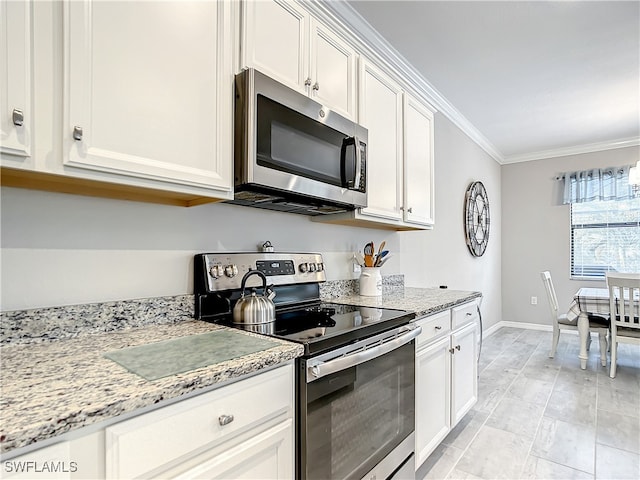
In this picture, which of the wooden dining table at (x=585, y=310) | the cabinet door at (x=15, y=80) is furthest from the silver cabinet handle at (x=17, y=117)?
the wooden dining table at (x=585, y=310)

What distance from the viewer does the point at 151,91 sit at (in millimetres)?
1047

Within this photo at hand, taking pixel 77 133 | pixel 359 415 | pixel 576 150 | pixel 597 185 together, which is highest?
pixel 576 150

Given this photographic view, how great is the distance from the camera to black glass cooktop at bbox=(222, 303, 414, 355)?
1.15m

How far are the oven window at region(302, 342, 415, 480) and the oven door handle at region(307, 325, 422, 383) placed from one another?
32mm

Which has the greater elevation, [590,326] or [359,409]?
[359,409]

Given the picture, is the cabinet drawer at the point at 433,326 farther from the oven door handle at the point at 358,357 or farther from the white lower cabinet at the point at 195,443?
the white lower cabinet at the point at 195,443

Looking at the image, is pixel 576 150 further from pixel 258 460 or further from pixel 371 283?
pixel 258 460

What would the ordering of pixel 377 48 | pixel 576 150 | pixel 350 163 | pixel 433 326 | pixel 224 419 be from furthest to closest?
pixel 576 150
pixel 377 48
pixel 433 326
pixel 350 163
pixel 224 419

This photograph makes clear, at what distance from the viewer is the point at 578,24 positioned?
2.23 m

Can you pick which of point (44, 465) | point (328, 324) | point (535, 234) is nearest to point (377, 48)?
point (328, 324)

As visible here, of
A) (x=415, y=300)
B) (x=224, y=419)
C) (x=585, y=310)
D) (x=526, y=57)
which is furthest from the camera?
(x=585, y=310)

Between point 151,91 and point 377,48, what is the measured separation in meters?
1.85

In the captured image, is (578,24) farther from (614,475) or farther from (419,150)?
(614,475)

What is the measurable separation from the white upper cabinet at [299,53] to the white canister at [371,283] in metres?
0.94
